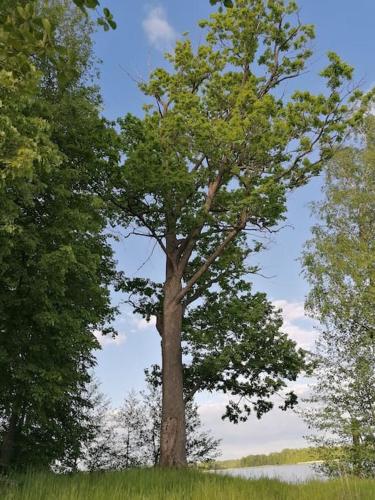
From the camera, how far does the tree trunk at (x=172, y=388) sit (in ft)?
56.2

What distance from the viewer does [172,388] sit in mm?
18047

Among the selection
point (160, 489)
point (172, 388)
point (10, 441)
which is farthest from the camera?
point (172, 388)

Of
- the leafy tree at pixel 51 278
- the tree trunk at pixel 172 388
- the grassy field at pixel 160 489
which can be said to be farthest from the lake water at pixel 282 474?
the leafy tree at pixel 51 278

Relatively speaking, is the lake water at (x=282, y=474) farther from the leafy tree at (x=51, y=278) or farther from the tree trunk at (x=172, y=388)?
the leafy tree at (x=51, y=278)

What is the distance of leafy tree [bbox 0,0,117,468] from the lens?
13977mm

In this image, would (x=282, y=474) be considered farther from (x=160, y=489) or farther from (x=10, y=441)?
(x=10, y=441)

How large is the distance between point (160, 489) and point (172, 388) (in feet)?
28.7

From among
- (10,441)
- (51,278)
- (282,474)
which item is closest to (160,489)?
(282,474)

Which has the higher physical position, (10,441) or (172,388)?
(172,388)

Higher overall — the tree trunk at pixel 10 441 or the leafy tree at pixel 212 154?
the leafy tree at pixel 212 154

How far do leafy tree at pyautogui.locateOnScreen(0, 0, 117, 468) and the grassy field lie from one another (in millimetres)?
4144

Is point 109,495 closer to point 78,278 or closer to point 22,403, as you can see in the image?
point 22,403

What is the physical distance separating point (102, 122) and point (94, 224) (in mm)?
5402

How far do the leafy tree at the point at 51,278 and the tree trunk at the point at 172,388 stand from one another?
8.63 feet
